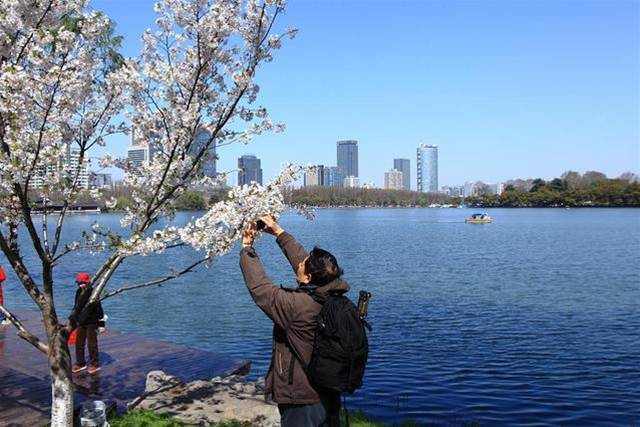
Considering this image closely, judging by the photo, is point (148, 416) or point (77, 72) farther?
point (148, 416)

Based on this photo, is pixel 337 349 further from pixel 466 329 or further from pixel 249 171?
pixel 466 329

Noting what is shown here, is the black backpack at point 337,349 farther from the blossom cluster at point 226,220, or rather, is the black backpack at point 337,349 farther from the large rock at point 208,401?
the large rock at point 208,401

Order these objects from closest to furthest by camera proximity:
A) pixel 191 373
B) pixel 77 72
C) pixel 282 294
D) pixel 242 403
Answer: pixel 282 294, pixel 77 72, pixel 242 403, pixel 191 373

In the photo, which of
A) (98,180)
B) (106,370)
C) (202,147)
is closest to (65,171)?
(98,180)

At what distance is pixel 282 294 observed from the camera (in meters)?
4.23

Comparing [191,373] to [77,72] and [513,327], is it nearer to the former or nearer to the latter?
[77,72]

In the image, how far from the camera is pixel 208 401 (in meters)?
8.54

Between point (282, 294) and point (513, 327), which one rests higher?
point (282, 294)

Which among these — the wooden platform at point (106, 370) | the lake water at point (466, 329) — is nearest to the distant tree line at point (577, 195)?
the lake water at point (466, 329)

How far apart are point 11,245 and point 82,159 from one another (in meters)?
1.34

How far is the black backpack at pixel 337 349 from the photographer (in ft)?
13.5

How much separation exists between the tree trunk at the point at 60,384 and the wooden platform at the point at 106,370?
1519 mm

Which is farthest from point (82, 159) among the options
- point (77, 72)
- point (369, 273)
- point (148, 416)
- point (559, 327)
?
point (369, 273)

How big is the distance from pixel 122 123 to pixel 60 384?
321 centimetres
